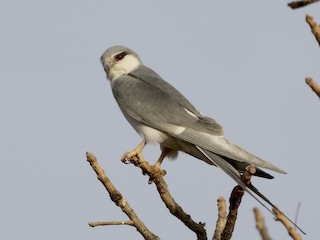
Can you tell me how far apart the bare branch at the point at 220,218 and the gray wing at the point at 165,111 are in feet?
2.59

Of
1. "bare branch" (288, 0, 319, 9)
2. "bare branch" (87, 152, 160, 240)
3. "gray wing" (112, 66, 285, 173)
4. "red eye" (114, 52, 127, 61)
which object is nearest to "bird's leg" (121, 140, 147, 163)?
"gray wing" (112, 66, 285, 173)

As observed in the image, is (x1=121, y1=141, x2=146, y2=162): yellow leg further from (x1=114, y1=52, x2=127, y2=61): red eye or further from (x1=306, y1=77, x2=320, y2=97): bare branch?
(x1=306, y1=77, x2=320, y2=97): bare branch

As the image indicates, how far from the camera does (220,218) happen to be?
4.24 m

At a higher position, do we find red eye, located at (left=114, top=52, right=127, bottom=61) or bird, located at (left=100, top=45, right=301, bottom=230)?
red eye, located at (left=114, top=52, right=127, bottom=61)

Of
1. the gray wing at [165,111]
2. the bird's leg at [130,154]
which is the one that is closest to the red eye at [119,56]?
the gray wing at [165,111]

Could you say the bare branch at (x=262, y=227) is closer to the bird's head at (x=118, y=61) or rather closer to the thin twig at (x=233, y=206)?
the thin twig at (x=233, y=206)

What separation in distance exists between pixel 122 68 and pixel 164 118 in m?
1.17

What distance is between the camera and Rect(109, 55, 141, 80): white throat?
695 cm

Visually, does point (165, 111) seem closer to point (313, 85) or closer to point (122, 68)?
point (122, 68)

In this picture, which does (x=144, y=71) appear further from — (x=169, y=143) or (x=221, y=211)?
(x=221, y=211)

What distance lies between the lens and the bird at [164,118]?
5.24 metres

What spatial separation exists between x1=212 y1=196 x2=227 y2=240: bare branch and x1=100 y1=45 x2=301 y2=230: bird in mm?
363

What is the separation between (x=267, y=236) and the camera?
1.77 m

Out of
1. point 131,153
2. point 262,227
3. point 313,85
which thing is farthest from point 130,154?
point 262,227
